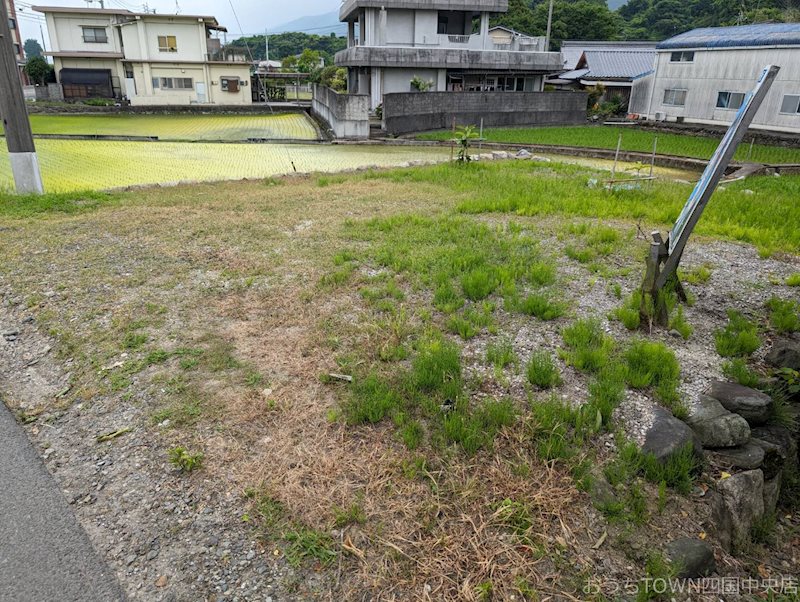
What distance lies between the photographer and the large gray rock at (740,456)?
307cm

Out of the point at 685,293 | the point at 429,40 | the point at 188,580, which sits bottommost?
the point at 188,580

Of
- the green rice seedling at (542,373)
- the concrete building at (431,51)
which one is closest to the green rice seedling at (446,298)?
the green rice seedling at (542,373)

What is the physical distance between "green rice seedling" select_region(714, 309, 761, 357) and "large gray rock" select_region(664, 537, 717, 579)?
6.84ft

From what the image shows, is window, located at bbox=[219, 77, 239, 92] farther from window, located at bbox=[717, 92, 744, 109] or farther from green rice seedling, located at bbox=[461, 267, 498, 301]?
green rice seedling, located at bbox=[461, 267, 498, 301]

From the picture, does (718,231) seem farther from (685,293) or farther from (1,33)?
(1,33)

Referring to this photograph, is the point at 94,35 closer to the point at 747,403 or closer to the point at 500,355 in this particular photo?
the point at 500,355

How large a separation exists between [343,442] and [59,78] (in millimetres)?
39516

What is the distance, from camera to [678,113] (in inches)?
993

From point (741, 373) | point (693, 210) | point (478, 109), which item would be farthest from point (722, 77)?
point (741, 373)

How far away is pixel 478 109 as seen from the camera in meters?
24.7

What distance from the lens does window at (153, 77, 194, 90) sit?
33531 mm

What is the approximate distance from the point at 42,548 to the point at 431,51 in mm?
27012

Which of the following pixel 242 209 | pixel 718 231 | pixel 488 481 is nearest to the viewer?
pixel 488 481

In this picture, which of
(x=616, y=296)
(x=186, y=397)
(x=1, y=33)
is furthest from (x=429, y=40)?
(x=186, y=397)
